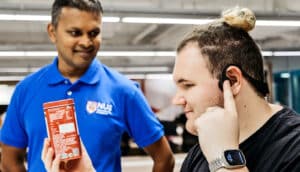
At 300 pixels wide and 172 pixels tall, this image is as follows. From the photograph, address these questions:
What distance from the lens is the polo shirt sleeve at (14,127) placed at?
1.92m

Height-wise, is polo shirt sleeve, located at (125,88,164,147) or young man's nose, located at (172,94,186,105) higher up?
young man's nose, located at (172,94,186,105)

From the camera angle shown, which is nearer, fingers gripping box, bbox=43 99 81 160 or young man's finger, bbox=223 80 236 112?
young man's finger, bbox=223 80 236 112

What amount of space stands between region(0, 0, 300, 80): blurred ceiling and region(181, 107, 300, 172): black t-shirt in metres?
3.34

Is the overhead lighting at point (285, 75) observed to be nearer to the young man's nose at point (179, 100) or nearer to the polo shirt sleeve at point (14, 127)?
the polo shirt sleeve at point (14, 127)

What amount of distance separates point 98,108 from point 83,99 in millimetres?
78

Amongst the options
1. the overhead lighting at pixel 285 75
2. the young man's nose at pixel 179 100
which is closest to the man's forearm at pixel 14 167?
the young man's nose at pixel 179 100

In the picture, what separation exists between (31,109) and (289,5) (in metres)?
9.05

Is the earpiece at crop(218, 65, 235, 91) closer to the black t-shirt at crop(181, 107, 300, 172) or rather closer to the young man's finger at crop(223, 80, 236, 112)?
the young man's finger at crop(223, 80, 236, 112)

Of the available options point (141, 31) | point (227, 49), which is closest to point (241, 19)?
point (227, 49)

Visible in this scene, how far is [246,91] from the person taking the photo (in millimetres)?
1329

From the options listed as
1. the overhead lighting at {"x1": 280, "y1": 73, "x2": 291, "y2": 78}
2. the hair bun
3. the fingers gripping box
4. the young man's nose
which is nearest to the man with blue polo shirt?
the fingers gripping box

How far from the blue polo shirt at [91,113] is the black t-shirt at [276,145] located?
0.67 m

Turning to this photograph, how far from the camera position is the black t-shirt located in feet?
3.91

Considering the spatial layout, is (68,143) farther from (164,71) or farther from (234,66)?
(164,71)
